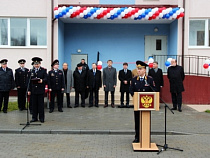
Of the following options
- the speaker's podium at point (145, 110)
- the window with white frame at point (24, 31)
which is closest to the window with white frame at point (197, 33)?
the window with white frame at point (24, 31)

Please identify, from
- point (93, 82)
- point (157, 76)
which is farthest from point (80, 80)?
point (157, 76)

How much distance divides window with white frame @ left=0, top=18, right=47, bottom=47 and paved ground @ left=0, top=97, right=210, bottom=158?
17.1 ft

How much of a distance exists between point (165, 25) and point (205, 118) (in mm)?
8178

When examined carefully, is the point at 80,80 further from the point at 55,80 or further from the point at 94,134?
the point at 94,134

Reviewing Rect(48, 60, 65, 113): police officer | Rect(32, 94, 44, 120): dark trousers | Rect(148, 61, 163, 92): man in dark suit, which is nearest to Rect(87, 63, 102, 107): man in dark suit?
Rect(48, 60, 65, 113): police officer

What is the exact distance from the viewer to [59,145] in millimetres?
8219

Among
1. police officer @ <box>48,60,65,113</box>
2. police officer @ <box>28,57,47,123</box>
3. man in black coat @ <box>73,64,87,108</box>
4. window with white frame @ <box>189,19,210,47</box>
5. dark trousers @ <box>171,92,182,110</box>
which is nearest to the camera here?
police officer @ <box>28,57,47,123</box>

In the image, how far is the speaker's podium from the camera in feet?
25.2

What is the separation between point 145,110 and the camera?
772cm

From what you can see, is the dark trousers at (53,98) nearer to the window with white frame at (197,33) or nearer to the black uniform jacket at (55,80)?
the black uniform jacket at (55,80)

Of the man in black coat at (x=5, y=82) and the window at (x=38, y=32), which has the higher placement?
the window at (x=38, y=32)

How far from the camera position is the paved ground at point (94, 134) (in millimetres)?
7586

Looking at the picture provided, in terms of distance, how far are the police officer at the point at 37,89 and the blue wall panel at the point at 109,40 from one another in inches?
323

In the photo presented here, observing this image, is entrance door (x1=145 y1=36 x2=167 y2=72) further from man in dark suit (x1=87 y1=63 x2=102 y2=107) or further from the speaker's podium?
the speaker's podium
